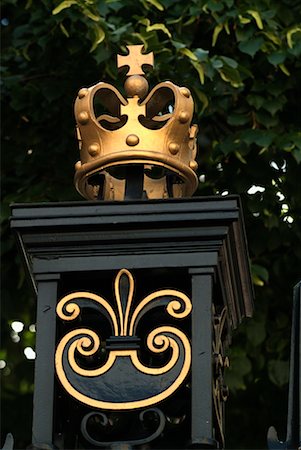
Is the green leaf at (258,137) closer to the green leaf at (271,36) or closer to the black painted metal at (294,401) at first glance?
the green leaf at (271,36)

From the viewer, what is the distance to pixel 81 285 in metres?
3.24

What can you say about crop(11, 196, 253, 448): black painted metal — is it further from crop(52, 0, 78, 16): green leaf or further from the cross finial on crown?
crop(52, 0, 78, 16): green leaf

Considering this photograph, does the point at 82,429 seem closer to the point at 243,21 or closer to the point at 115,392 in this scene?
the point at 115,392

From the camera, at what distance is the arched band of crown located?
10.8 ft

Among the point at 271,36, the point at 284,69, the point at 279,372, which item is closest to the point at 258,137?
the point at 284,69

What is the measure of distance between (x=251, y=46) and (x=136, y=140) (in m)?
4.34

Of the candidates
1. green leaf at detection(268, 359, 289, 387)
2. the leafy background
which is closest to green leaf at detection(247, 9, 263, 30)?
the leafy background

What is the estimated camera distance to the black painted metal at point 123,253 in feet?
10.1


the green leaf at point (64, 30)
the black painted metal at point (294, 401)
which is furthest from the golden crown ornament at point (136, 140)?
the green leaf at point (64, 30)

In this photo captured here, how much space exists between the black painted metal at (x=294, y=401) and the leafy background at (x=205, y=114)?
4.32 metres

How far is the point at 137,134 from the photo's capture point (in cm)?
330

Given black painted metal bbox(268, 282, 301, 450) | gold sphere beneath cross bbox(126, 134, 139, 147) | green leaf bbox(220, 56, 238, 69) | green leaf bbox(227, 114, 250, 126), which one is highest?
green leaf bbox(220, 56, 238, 69)

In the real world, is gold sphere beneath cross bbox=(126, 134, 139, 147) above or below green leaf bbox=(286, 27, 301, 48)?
below

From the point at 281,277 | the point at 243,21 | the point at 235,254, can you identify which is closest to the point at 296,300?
the point at 235,254
